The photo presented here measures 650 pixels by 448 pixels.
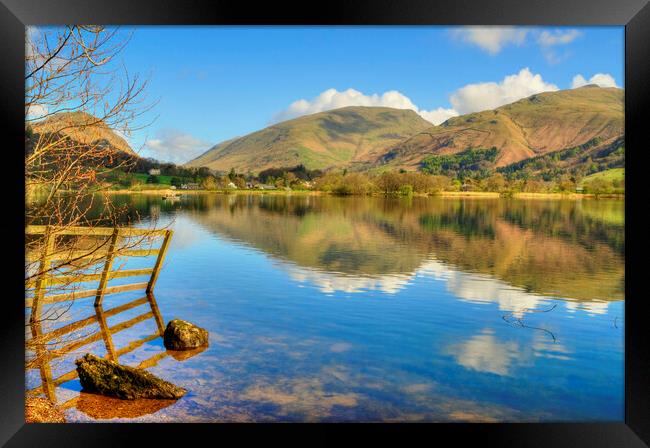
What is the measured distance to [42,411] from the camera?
544cm

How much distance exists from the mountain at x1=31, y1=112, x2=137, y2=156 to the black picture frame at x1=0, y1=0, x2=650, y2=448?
487 millimetres

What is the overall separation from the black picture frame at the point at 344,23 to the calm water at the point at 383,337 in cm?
172

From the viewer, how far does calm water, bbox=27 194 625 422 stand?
267 inches

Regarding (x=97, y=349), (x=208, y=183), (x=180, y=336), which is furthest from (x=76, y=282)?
(x=208, y=183)

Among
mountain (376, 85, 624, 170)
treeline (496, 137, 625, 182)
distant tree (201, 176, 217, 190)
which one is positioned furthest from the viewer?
mountain (376, 85, 624, 170)

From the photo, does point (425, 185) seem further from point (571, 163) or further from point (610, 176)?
point (571, 163)

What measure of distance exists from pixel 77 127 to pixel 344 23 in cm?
214

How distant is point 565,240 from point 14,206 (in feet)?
99.3

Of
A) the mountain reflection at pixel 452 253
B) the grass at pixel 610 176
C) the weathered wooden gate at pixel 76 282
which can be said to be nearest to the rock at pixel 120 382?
the weathered wooden gate at pixel 76 282

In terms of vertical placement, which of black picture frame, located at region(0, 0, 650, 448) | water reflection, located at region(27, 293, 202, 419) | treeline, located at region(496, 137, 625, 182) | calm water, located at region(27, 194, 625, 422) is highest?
treeline, located at region(496, 137, 625, 182)

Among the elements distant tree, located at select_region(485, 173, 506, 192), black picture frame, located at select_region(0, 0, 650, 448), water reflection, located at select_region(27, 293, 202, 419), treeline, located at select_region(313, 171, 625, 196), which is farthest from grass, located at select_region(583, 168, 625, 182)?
black picture frame, located at select_region(0, 0, 650, 448)

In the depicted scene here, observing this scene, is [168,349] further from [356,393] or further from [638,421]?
[638,421]

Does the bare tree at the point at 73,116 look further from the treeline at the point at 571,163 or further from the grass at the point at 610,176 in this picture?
the treeline at the point at 571,163

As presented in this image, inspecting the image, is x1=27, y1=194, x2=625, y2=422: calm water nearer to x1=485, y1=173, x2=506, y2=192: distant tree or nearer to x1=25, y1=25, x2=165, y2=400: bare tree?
x1=25, y1=25, x2=165, y2=400: bare tree
